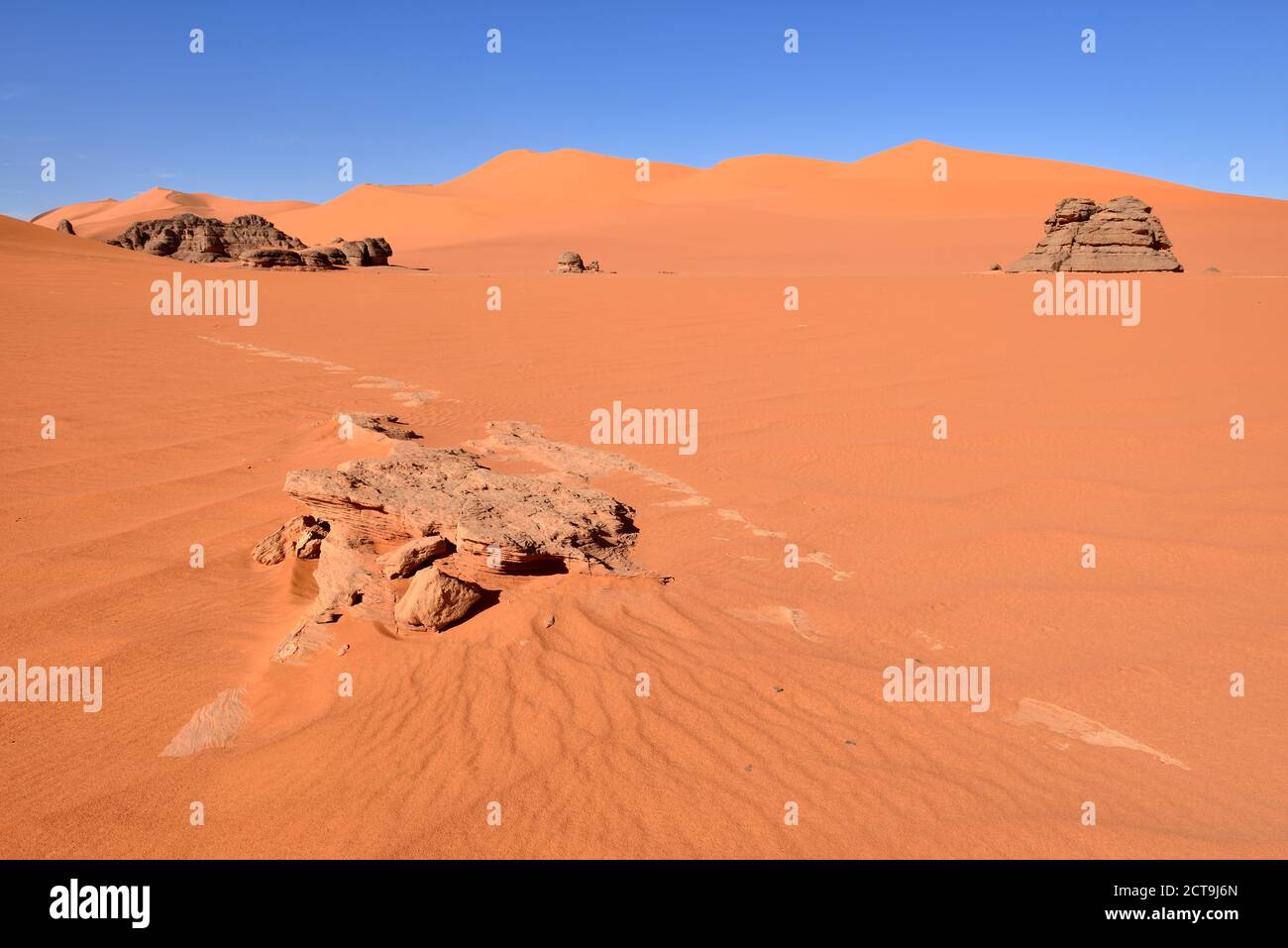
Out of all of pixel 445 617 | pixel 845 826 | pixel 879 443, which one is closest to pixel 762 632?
pixel 845 826

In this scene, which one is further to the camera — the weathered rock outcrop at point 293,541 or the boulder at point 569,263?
the boulder at point 569,263

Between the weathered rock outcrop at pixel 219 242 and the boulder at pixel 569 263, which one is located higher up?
the weathered rock outcrop at pixel 219 242

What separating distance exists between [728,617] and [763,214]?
159 ft

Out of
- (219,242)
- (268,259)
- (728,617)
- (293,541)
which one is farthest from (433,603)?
(219,242)

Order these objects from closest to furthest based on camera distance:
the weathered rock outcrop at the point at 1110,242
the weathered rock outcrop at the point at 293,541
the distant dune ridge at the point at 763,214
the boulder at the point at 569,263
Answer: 1. the weathered rock outcrop at the point at 293,541
2. the weathered rock outcrop at the point at 1110,242
3. the boulder at the point at 569,263
4. the distant dune ridge at the point at 763,214

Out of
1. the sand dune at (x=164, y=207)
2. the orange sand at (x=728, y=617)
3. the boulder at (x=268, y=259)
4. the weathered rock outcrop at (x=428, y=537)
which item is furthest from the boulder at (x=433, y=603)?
the sand dune at (x=164, y=207)

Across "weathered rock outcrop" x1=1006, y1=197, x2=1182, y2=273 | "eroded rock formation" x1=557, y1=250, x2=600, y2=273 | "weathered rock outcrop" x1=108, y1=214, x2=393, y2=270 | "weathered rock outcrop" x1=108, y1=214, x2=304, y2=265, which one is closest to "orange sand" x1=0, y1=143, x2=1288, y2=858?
"weathered rock outcrop" x1=1006, y1=197, x2=1182, y2=273

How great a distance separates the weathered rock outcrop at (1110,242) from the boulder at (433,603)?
18958 mm

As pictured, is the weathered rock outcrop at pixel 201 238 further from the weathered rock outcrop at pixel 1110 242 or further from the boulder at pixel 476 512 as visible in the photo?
the boulder at pixel 476 512

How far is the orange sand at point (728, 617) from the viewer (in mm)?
2115

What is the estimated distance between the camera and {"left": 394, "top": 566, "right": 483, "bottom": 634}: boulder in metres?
2.81
